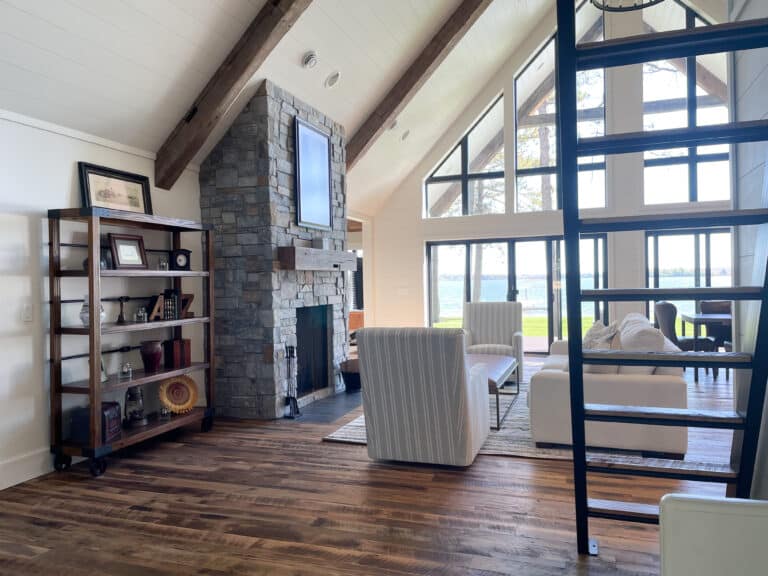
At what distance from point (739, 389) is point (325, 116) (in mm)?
5081

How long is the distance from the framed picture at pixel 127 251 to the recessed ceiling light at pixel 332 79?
252 centimetres

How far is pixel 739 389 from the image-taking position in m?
2.10

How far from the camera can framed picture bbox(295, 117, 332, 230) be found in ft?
18.2

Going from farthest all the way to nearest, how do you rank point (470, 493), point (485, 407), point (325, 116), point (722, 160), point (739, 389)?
point (722, 160) < point (325, 116) < point (485, 407) < point (470, 493) < point (739, 389)

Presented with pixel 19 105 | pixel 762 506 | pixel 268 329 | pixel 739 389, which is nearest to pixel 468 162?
pixel 268 329

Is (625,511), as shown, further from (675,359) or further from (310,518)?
(310,518)

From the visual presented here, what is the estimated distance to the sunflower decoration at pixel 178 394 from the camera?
4.46 m

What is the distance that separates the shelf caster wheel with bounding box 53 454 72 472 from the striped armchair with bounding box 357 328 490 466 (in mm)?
2096

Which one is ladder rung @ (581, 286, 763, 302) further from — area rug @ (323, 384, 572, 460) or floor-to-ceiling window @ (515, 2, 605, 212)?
floor-to-ceiling window @ (515, 2, 605, 212)

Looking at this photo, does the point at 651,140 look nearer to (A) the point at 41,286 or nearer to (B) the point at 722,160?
(A) the point at 41,286

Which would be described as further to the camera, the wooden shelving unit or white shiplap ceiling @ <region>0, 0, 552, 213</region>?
the wooden shelving unit

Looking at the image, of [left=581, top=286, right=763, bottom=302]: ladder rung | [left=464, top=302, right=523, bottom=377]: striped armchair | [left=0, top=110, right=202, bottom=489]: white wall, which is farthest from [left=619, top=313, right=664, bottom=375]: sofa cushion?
[left=0, top=110, right=202, bottom=489]: white wall

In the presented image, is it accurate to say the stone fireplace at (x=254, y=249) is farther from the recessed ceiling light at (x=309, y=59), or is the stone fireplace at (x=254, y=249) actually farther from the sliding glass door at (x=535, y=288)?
the sliding glass door at (x=535, y=288)

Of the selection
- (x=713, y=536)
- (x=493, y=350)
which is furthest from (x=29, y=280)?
(x=493, y=350)
